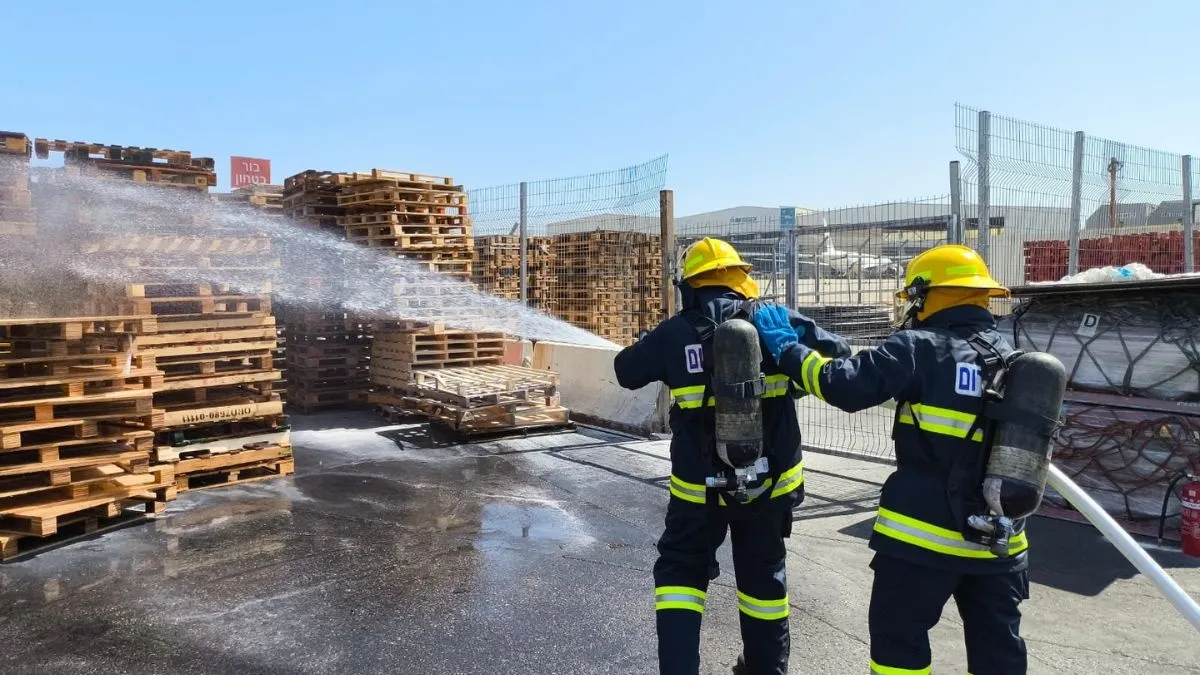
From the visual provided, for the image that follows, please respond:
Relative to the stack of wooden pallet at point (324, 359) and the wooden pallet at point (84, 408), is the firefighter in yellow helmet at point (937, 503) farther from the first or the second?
the stack of wooden pallet at point (324, 359)

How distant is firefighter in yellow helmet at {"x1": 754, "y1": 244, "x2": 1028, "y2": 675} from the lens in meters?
2.94

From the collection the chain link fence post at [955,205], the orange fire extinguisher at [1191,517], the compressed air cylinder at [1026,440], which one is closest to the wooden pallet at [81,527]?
the compressed air cylinder at [1026,440]

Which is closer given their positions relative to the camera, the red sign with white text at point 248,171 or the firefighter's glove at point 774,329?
the firefighter's glove at point 774,329

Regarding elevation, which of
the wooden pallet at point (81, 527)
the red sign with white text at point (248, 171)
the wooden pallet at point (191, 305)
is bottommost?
the wooden pallet at point (81, 527)

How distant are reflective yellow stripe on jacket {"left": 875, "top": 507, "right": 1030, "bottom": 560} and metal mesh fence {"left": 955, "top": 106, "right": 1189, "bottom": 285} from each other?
14.4 ft

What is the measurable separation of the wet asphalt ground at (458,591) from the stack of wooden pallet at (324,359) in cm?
435

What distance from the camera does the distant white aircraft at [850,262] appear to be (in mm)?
7930

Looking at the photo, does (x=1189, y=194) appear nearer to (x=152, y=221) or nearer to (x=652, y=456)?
(x=652, y=456)

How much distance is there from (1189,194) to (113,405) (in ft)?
36.3

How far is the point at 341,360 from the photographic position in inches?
472

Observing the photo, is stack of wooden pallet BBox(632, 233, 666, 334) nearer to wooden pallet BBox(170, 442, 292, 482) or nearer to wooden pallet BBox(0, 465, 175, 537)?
wooden pallet BBox(170, 442, 292, 482)

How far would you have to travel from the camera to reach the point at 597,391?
35.1 feet

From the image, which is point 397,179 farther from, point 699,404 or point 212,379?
point 699,404

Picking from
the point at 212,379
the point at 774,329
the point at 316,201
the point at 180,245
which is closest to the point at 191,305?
the point at 180,245
